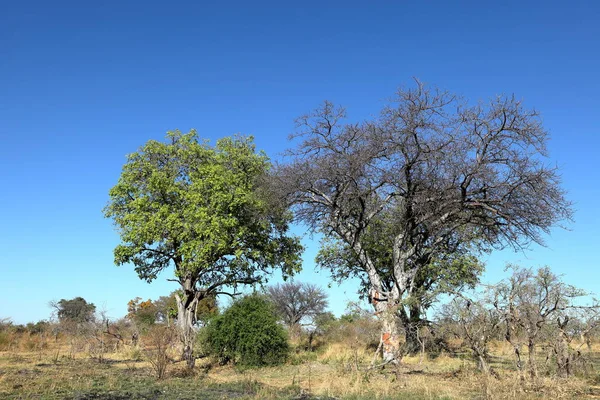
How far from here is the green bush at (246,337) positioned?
19938 mm

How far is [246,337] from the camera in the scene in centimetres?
2006

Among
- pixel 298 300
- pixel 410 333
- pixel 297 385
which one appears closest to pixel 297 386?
pixel 297 385

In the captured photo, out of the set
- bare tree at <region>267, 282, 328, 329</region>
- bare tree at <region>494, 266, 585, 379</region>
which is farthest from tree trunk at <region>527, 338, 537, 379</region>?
bare tree at <region>267, 282, 328, 329</region>

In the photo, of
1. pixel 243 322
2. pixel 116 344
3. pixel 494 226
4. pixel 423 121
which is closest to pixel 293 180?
pixel 423 121

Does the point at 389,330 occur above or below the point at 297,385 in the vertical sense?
above

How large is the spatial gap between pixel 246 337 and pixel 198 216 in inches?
231

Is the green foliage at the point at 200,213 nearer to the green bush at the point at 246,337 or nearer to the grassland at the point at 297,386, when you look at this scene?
the green bush at the point at 246,337

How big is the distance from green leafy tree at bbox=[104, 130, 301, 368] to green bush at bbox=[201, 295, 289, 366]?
1243 mm

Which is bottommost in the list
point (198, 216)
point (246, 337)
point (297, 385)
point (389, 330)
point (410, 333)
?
point (297, 385)

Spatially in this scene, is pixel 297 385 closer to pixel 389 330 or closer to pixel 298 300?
pixel 389 330

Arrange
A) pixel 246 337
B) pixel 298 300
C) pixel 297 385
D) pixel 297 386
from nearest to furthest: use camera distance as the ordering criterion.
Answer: pixel 297 386 → pixel 297 385 → pixel 246 337 → pixel 298 300

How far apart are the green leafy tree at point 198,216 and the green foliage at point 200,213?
5cm

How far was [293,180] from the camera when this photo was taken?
727 inches

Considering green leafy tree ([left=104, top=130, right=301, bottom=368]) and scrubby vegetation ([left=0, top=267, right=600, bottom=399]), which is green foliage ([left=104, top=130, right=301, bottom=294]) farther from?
scrubby vegetation ([left=0, top=267, right=600, bottom=399])
